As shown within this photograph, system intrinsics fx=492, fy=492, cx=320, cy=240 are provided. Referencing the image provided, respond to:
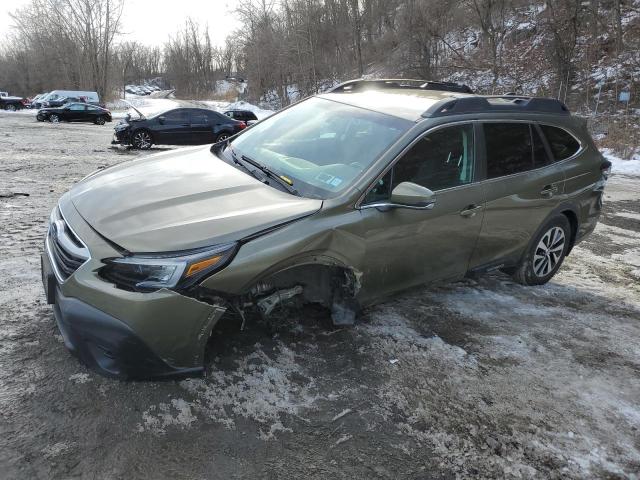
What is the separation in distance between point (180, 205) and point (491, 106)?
2.63 metres

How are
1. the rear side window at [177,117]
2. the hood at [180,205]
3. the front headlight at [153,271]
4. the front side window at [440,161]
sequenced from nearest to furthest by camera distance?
the front headlight at [153,271] < the hood at [180,205] < the front side window at [440,161] < the rear side window at [177,117]

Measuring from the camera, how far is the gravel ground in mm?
2439

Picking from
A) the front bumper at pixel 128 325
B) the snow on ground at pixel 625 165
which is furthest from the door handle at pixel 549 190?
the snow on ground at pixel 625 165

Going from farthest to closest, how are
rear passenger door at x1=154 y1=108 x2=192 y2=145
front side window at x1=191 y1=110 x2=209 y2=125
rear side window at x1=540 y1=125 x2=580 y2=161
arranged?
front side window at x1=191 y1=110 x2=209 y2=125 < rear passenger door at x1=154 y1=108 x2=192 y2=145 < rear side window at x1=540 y1=125 x2=580 y2=161

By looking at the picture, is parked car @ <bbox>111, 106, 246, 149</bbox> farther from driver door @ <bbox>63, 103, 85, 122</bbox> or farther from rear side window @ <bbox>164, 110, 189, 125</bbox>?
driver door @ <bbox>63, 103, 85, 122</bbox>

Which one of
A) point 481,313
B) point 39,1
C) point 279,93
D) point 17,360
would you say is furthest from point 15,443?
point 39,1

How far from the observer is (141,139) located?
48.5 ft

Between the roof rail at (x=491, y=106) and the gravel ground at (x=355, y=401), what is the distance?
1.42 m

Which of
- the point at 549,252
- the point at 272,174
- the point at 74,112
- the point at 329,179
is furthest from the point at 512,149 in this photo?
the point at 74,112

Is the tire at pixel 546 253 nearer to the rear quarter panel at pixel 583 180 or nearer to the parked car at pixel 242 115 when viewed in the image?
the rear quarter panel at pixel 583 180

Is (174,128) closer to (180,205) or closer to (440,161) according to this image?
(440,161)

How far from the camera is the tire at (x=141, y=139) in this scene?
48.1 feet

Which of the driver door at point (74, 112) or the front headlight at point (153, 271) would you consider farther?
the driver door at point (74, 112)

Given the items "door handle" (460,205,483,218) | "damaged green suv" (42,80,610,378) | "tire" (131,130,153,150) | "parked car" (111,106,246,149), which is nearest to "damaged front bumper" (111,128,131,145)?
"parked car" (111,106,246,149)
